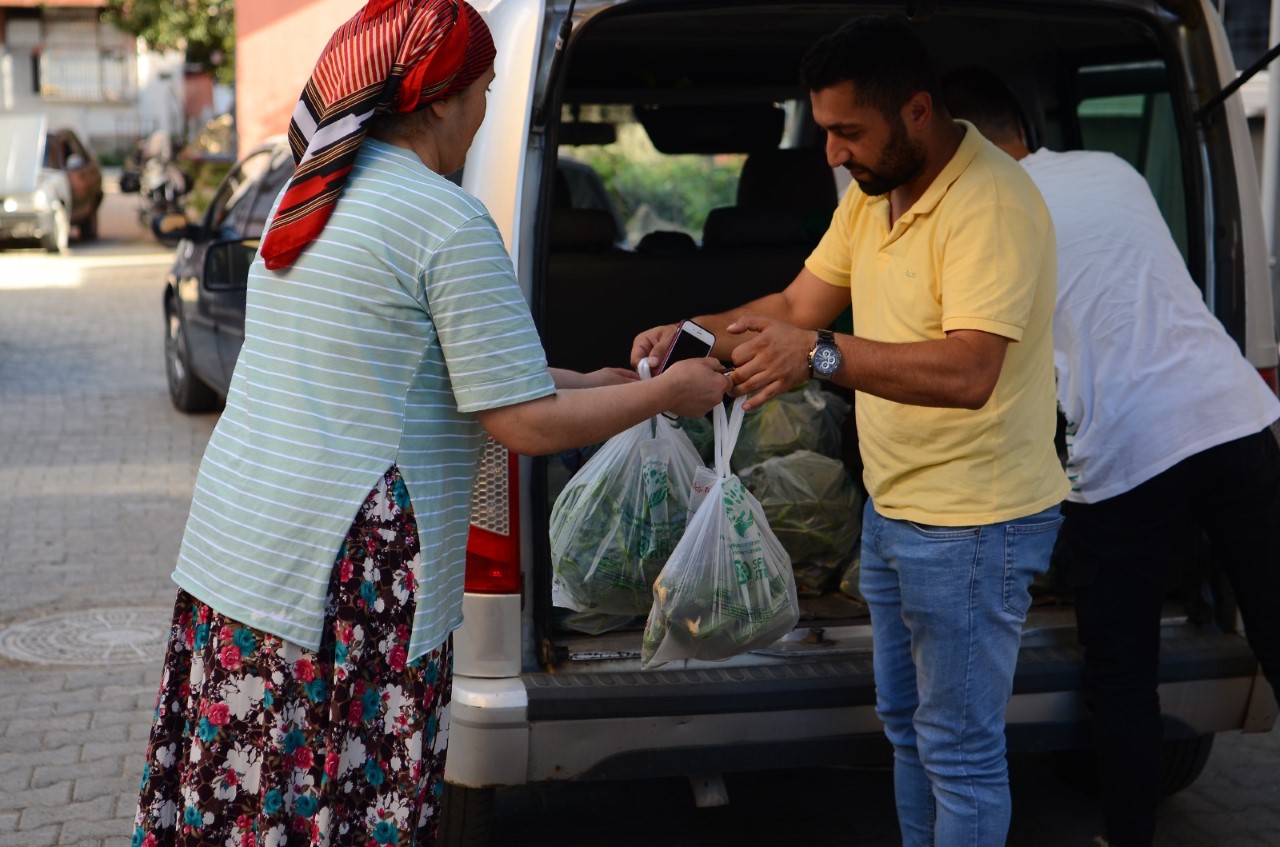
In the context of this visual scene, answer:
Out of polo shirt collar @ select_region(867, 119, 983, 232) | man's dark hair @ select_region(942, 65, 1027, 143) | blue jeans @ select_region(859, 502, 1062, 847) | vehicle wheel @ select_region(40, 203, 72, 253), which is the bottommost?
vehicle wheel @ select_region(40, 203, 72, 253)

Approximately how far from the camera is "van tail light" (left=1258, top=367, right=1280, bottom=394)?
3797 millimetres

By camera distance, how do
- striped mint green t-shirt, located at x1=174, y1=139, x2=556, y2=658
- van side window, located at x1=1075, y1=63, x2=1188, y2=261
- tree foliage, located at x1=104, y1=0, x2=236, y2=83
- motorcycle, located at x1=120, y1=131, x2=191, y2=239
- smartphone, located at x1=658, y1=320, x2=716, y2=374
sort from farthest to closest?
tree foliage, located at x1=104, y1=0, x2=236, y2=83, motorcycle, located at x1=120, y1=131, x2=191, y2=239, van side window, located at x1=1075, y1=63, x2=1188, y2=261, smartphone, located at x1=658, y1=320, x2=716, y2=374, striped mint green t-shirt, located at x1=174, y1=139, x2=556, y2=658

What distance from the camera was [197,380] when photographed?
9500 mm

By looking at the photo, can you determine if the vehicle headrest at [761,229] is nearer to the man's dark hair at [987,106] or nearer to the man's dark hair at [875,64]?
the man's dark hair at [987,106]

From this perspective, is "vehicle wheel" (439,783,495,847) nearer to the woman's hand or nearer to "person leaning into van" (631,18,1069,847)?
"person leaning into van" (631,18,1069,847)

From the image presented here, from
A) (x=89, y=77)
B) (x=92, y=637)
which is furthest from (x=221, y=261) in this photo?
(x=89, y=77)

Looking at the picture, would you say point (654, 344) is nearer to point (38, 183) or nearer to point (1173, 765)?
point (1173, 765)

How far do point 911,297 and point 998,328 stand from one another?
23cm

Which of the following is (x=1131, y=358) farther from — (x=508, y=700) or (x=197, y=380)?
(x=197, y=380)

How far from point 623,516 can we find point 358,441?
3.79ft

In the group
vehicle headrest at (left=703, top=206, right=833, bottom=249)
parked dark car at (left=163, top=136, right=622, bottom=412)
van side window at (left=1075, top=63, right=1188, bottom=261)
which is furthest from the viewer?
parked dark car at (left=163, top=136, right=622, bottom=412)

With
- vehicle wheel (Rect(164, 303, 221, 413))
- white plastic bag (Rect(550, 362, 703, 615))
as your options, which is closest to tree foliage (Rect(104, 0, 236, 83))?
vehicle wheel (Rect(164, 303, 221, 413))

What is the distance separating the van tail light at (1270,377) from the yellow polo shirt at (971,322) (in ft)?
3.59

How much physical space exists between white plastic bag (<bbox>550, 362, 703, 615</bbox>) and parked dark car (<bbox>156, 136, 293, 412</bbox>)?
10.7 feet
